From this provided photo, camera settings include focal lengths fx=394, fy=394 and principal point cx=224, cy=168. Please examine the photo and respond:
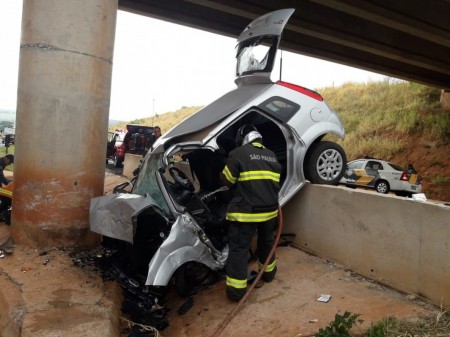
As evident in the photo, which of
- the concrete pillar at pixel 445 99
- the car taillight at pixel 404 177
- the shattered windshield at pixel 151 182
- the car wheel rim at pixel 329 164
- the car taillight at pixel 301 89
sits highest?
the concrete pillar at pixel 445 99

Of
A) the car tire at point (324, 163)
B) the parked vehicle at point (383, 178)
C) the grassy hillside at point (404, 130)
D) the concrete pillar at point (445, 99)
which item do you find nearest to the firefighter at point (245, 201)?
the car tire at point (324, 163)

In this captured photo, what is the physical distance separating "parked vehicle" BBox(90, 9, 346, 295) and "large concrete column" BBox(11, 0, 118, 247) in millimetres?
781

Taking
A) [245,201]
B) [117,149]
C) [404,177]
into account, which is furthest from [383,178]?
[245,201]

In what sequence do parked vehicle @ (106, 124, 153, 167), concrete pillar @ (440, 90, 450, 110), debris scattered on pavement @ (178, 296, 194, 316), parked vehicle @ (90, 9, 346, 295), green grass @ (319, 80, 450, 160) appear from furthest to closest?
1. concrete pillar @ (440, 90, 450, 110)
2. green grass @ (319, 80, 450, 160)
3. parked vehicle @ (106, 124, 153, 167)
4. debris scattered on pavement @ (178, 296, 194, 316)
5. parked vehicle @ (90, 9, 346, 295)

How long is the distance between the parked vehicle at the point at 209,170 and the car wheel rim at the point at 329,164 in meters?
0.01

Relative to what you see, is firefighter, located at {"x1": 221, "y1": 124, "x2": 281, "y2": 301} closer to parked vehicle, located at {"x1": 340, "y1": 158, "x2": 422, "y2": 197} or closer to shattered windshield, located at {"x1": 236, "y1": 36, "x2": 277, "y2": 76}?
shattered windshield, located at {"x1": 236, "y1": 36, "x2": 277, "y2": 76}

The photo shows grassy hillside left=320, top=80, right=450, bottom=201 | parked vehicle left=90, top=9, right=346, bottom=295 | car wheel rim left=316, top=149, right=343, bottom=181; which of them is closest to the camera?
parked vehicle left=90, top=9, right=346, bottom=295

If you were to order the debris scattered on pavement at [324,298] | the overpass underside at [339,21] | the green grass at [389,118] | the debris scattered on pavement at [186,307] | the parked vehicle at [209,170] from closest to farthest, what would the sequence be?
the debris scattered on pavement at [324,298] → the parked vehicle at [209,170] → the debris scattered on pavement at [186,307] → the overpass underside at [339,21] → the green grass at [389,118]

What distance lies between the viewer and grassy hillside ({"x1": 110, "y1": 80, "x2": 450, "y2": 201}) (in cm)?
1712

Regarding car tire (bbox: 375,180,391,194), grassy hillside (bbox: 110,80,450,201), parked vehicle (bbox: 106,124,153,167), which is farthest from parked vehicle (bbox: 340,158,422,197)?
parked vehicle (bbox: 106,124,153,167)

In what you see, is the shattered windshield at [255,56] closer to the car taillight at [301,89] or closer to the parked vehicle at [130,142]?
the car taillight at [301,89]

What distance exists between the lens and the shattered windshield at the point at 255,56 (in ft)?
16.8

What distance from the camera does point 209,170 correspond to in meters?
5.41

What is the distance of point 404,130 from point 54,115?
1864 cm
